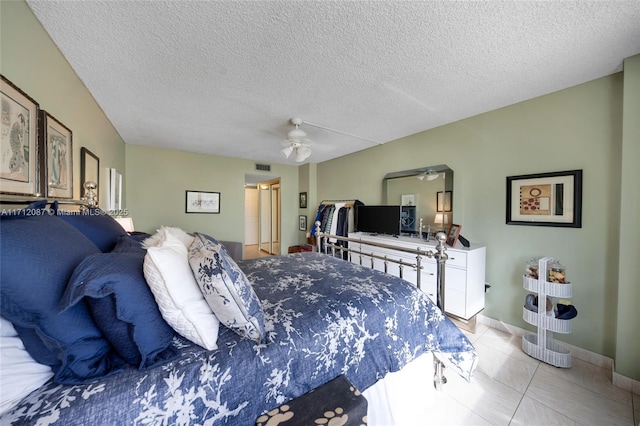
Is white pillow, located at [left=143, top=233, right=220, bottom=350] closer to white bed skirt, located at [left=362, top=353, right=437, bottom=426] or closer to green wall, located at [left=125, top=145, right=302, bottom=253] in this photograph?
white bed skirt, located at [left=362, top=353, right=437, bottom=426]

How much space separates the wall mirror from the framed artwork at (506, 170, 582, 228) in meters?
0.63

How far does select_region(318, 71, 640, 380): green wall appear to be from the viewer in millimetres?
1876

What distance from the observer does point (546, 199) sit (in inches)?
86.2

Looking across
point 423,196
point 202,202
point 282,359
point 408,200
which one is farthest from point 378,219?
point 202,202

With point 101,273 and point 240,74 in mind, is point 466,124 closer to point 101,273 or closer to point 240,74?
point 240,74

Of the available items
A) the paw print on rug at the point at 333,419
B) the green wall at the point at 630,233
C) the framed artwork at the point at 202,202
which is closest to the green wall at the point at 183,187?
the framed artwork at the point at 202,202

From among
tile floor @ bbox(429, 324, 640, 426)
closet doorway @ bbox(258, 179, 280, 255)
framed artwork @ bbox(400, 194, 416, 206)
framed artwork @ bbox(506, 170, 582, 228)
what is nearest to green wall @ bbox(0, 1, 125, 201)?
tile floor @ bbox(429, 324, 640, 426)

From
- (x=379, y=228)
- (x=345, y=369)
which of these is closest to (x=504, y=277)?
(x=379, y=228)

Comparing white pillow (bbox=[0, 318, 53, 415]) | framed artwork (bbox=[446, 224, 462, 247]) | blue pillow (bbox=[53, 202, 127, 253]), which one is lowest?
white pillow (bbox=[0, 318, 53, 415])

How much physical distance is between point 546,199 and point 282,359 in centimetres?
275

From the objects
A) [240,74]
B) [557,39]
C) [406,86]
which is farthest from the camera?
[406,86]

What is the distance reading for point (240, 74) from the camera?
1823mm

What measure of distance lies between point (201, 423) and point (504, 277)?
9.66 feet

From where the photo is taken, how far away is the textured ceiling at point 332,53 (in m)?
1.26
